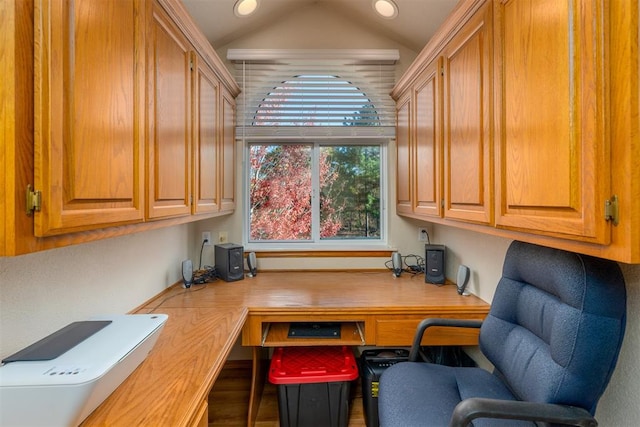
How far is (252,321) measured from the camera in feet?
5.43

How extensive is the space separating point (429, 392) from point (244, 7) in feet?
8.25

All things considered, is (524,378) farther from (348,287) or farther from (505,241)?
(348,287)

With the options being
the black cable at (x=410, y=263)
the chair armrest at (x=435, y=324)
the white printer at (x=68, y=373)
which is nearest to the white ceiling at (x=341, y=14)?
the black cable at (x=410, y=263)

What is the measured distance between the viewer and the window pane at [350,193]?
258 centimetres

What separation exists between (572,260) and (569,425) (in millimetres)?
482

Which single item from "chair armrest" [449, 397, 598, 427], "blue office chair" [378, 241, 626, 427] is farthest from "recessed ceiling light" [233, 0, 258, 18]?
"chair armrest" [449, 397, 598, 427]

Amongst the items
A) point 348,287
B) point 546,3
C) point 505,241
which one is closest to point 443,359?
point 348,287

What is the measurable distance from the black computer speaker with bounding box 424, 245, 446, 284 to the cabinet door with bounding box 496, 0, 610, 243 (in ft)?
3.26

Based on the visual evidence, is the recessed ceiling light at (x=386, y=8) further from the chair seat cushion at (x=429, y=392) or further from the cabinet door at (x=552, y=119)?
the chair seat cushion at (x=429, y=392)

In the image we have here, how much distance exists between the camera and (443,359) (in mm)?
2055

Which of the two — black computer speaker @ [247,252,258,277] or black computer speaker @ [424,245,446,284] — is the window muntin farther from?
black computer speaker @ [424,245,446,284]

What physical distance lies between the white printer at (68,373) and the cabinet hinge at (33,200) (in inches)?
15.4

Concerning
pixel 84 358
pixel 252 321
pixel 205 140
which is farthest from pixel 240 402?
pixel 205 140

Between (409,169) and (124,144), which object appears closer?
(124,144)
